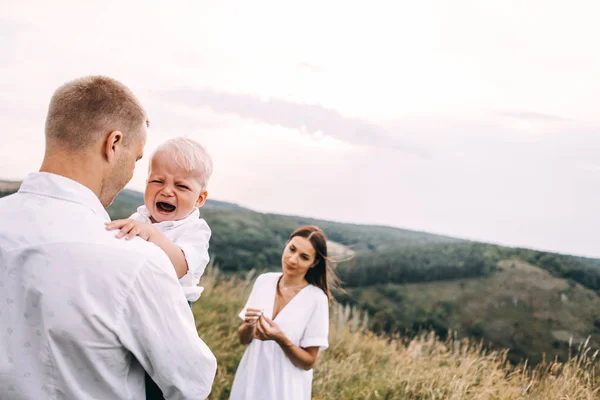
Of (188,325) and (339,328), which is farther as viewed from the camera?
(339,328)

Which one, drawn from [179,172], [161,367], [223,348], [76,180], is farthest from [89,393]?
[223,348]

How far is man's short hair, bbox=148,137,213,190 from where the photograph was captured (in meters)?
2.72

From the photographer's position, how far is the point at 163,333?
167 cm

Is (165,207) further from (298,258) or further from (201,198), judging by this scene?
(298,258)

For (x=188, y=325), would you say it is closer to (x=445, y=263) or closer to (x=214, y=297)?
(x=214, y=297)

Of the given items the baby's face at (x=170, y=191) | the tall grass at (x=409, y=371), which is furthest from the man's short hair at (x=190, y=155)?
the tall grass at (x=409, y=371)

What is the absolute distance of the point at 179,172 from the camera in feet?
8.93

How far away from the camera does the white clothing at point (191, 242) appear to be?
2.38 m

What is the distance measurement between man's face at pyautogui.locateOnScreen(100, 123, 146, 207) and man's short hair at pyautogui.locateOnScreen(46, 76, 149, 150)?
0.09ft

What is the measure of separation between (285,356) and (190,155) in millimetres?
1790

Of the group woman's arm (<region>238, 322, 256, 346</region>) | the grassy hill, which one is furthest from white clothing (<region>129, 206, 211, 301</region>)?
the grassy hill

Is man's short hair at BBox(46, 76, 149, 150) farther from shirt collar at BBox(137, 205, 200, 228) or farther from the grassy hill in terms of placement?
the grassy hill

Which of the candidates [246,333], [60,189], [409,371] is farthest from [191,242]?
[409,371]

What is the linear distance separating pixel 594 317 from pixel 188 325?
2826 cm
